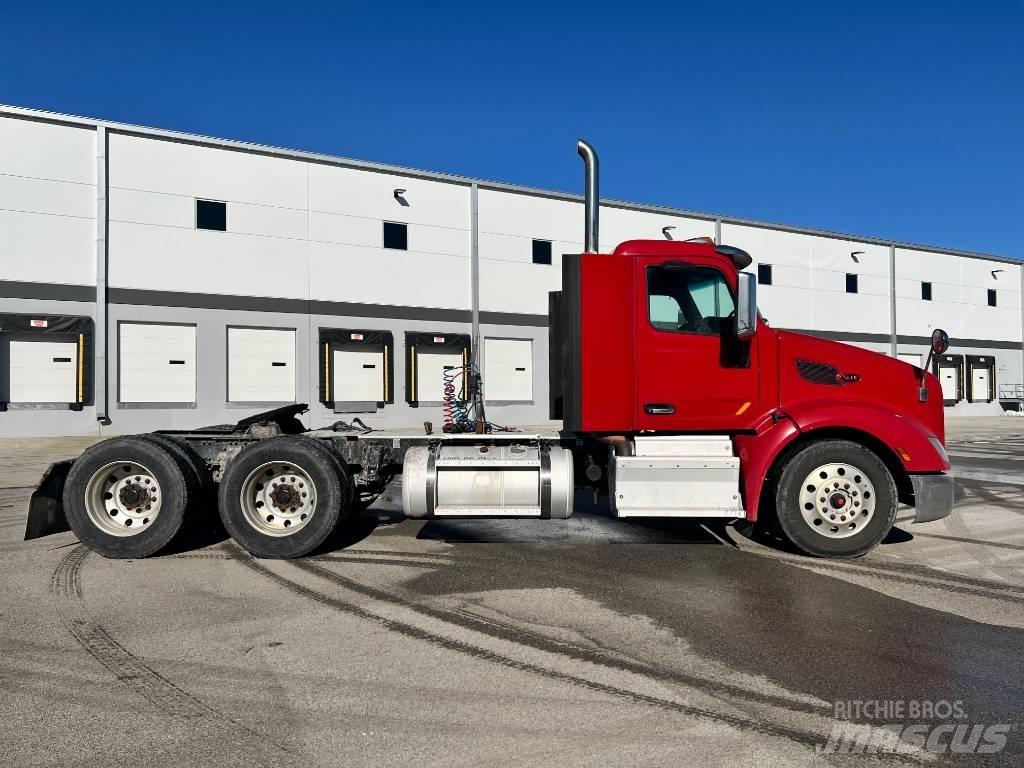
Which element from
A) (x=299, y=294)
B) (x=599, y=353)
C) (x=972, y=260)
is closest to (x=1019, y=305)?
(x=972, y=260)

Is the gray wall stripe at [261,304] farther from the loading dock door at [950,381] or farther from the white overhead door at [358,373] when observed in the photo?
the loading dock door at [950,381]

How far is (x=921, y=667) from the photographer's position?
12.1 feet

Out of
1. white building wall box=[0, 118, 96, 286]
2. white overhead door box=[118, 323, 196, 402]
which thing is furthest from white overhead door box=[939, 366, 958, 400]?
white building wall box=[0, 118, 96, 286]

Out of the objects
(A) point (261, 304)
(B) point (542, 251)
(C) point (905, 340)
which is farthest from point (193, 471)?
(C) point (905, 340)

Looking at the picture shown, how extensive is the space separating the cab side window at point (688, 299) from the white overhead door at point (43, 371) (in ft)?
64.1

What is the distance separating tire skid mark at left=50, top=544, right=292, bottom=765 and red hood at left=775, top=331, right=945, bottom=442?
5103 millimetres

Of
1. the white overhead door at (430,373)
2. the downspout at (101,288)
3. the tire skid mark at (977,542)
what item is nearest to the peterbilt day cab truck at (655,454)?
the tire skid mark at (977,542)

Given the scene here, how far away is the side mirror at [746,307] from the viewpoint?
566 cm

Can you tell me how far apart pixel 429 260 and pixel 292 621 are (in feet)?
67.6

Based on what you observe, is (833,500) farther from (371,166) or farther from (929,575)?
(371,166)

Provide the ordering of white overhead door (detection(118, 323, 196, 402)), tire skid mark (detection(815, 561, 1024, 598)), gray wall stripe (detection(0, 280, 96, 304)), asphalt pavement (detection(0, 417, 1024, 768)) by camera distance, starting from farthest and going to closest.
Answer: white overhead door (detection(118, 323, 196, 402)), gray wall stripe (detection(0, 280, 96, 304)), tire skid mark (detection(815, 561, 1024, 598)), asphalt pavement (detection(0, 417, 1024, 768))

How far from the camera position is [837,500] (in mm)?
5887

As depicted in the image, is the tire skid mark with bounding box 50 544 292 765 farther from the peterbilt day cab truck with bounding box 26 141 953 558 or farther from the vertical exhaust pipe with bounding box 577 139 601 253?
the vertical exhaust pipe with bounding box 577 139 601 253

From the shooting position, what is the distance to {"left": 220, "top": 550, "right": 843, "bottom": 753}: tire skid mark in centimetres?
300
